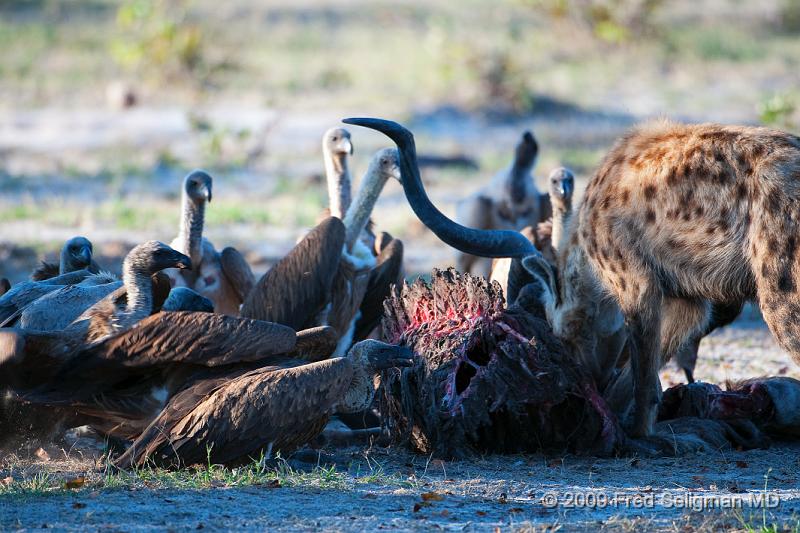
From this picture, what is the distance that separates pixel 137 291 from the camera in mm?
5863

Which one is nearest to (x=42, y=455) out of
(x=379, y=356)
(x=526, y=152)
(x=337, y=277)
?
(x=379, y=356)

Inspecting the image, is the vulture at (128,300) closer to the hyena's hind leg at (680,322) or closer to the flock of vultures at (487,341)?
→ the flock of vultures at (487,341)

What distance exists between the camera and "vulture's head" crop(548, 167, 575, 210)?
796 cm

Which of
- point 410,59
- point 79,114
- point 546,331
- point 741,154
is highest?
point 410,59

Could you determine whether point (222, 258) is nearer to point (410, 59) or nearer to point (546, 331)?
point (546, 331)

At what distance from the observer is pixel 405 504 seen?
4.86m

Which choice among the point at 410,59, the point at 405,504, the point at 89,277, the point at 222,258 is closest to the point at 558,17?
the point at 410,59

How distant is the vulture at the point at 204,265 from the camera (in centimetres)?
811

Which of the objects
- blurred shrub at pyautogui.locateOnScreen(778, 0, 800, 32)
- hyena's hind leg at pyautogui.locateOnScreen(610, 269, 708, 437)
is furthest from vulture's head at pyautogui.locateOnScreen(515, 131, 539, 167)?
blurred shrub at pyautogui.locateOnScreen(778, 0, 800, 32)

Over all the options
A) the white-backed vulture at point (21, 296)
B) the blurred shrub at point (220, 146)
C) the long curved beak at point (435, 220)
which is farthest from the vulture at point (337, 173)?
the blurred shrub at point (220, 146)

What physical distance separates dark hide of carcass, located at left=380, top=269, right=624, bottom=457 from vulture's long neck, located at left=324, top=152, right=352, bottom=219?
2.77 meters

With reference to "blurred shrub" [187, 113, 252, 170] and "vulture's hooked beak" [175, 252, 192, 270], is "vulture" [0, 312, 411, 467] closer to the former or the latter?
"vulture's hooked beak" [175, 252, 192, 270]

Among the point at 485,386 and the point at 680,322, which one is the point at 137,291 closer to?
the point at 485,386

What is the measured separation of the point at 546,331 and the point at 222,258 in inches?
119
